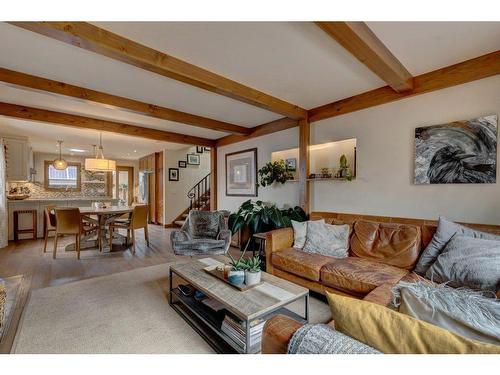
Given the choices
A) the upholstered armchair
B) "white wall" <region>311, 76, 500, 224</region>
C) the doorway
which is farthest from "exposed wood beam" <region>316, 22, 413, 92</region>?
the doorway

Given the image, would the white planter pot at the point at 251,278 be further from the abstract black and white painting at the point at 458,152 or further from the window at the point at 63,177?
the window at the point at 63,177

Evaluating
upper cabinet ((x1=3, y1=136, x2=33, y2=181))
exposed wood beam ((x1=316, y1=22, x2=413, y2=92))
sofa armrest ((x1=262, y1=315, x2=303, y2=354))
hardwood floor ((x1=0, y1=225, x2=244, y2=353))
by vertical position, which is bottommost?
hardwood floor ((x1=0, y1=225, x2=244, y2=353))

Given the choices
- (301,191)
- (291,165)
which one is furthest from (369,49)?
→ (291,165)

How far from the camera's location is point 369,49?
1.87m

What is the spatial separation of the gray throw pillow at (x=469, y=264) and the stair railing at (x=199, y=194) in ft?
20.4

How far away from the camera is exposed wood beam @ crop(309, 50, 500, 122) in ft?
7.30

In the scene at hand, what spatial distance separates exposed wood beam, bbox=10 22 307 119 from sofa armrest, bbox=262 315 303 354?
2209 mm

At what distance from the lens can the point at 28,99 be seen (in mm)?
3268

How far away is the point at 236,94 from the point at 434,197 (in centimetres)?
249

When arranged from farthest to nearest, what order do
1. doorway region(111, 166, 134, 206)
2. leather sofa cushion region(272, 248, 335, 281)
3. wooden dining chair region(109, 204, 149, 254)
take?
1. doorway region(111, 166, 134, 206)
2. wooden dining chair region(109, 204, 149, 254)
3. leather sofa cushion region(272, 248, 335, 281)

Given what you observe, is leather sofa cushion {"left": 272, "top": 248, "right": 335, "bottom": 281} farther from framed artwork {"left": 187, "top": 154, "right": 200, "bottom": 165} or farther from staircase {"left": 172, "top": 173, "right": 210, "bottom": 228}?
framed artwork {"left": 187, "top": 154, "right": 200, "bottom": 165}

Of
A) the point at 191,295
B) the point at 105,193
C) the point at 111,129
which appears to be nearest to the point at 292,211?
the point at 191,295

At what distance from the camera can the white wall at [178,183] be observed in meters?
7.33

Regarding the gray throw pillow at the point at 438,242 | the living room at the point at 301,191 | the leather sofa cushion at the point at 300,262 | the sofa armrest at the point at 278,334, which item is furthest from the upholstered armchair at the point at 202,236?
the sofa armrest at the point at 278,334
